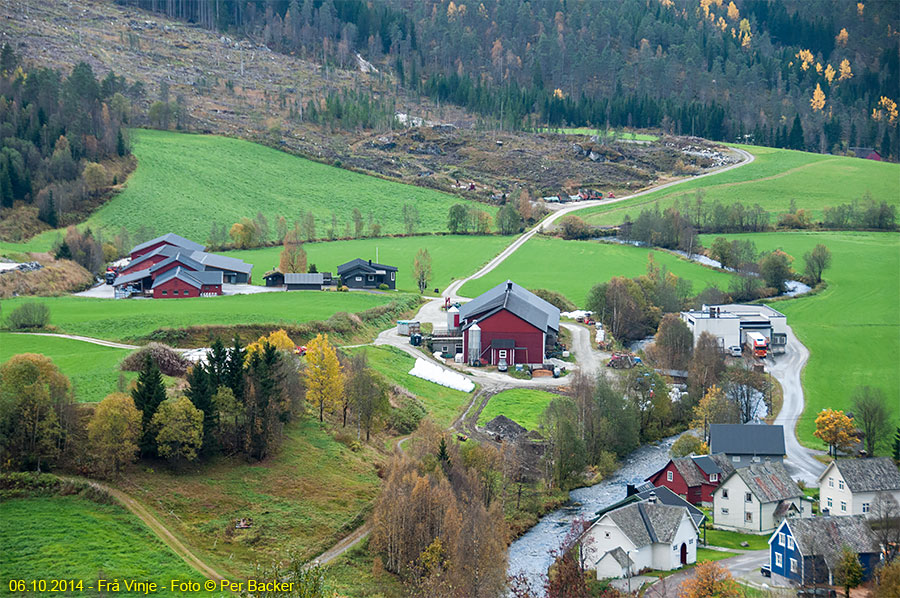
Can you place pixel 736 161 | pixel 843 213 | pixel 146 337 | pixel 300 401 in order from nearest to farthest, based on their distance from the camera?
pixel 300 401 < pixel 146 337 < pixel 843 213 < pixel 736 161

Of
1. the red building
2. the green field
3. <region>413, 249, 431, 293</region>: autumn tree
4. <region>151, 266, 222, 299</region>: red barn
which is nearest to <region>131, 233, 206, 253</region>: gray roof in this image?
<region>151, 266, 222, 299</region>: red barn

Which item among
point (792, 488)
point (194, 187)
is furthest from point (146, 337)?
point (194, 187)

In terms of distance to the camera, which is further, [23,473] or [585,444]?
[585,444]

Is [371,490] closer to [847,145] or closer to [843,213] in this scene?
[843,213]

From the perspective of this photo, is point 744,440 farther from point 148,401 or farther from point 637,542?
point 148,401

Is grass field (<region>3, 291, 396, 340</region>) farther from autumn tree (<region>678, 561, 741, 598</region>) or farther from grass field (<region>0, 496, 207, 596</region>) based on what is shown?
autumn tree (<region>678, 561, 741, 598</region>)

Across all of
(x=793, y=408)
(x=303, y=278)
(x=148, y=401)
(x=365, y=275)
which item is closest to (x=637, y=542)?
(x=148, y=401)

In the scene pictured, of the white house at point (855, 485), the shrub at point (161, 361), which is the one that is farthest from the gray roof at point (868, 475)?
the shrub at point (161, 361)
